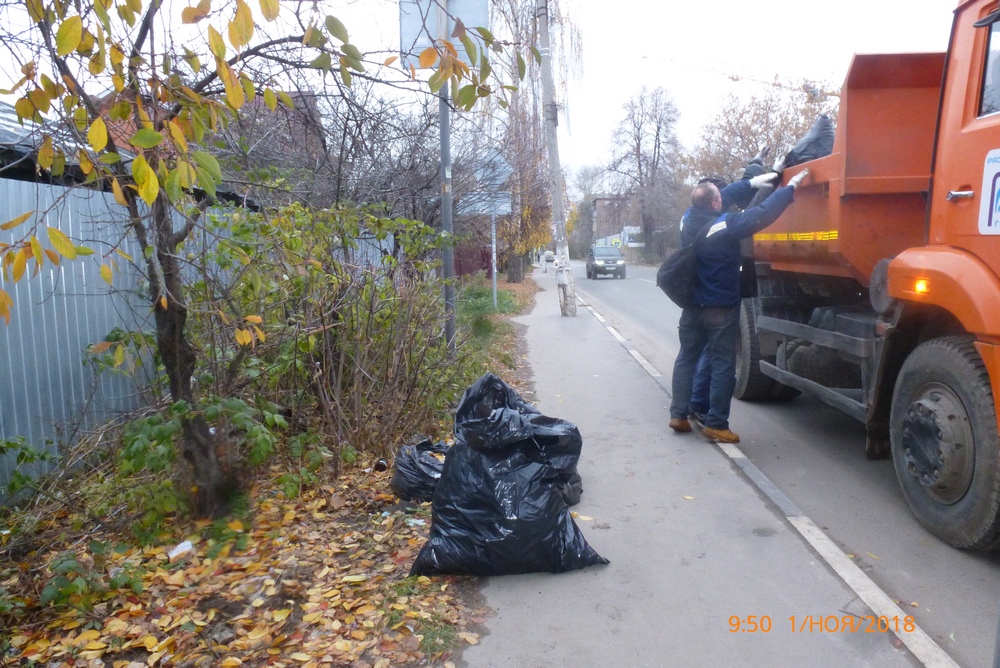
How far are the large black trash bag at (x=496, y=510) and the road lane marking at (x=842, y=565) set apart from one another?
3.88 ft

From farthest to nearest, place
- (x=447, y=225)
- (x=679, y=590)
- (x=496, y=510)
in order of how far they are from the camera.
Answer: (x=447, y=225), (x=496, y=510), (x=679, y=590)

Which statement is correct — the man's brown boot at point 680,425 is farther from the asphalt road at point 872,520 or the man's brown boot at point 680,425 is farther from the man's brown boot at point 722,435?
the asphalt road at point 872,520

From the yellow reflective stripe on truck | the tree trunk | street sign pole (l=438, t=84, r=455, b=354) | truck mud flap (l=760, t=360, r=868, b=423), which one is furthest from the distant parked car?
the tree trunk

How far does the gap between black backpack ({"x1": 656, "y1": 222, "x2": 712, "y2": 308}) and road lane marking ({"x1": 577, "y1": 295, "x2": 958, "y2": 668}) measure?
4.07 ft

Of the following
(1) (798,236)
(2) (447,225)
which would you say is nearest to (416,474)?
(2) (447,225)

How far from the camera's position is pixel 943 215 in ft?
13.0

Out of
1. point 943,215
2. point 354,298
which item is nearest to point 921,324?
point 943,215

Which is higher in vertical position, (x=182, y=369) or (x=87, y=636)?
(x=182, y=369)

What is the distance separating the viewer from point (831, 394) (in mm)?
5316

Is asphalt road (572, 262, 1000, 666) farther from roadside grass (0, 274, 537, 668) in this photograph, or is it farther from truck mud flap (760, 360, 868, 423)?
roadside grass (0, 274, 537, 668)

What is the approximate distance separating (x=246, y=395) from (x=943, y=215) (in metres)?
4.01

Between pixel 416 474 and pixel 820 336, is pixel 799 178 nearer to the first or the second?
pixel 820 336

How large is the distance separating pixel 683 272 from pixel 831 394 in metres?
1.43

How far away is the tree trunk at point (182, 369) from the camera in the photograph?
3.84 m
